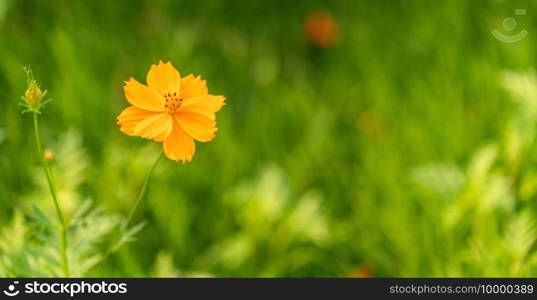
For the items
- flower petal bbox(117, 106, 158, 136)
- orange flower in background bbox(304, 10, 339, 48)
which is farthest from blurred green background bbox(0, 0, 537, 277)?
flower petal bbox(117, 106, 158, 136)

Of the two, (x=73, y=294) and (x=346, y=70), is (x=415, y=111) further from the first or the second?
(x=73, y=294)

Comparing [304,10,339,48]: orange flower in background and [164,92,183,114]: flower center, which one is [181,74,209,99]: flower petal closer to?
[164,92,183,114]: flower center

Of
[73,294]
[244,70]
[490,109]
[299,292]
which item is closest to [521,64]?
[490,109]

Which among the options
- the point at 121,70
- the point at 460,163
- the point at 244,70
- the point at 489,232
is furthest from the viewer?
the point at 244,70

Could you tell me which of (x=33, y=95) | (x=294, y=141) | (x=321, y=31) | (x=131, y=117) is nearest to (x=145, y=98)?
(x=131, y=117)

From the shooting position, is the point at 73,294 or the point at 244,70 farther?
the point at 244,70

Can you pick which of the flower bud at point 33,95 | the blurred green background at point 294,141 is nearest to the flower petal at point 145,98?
the flower bud at point 33,95

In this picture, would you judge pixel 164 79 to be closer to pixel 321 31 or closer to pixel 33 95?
pixel 33 95
